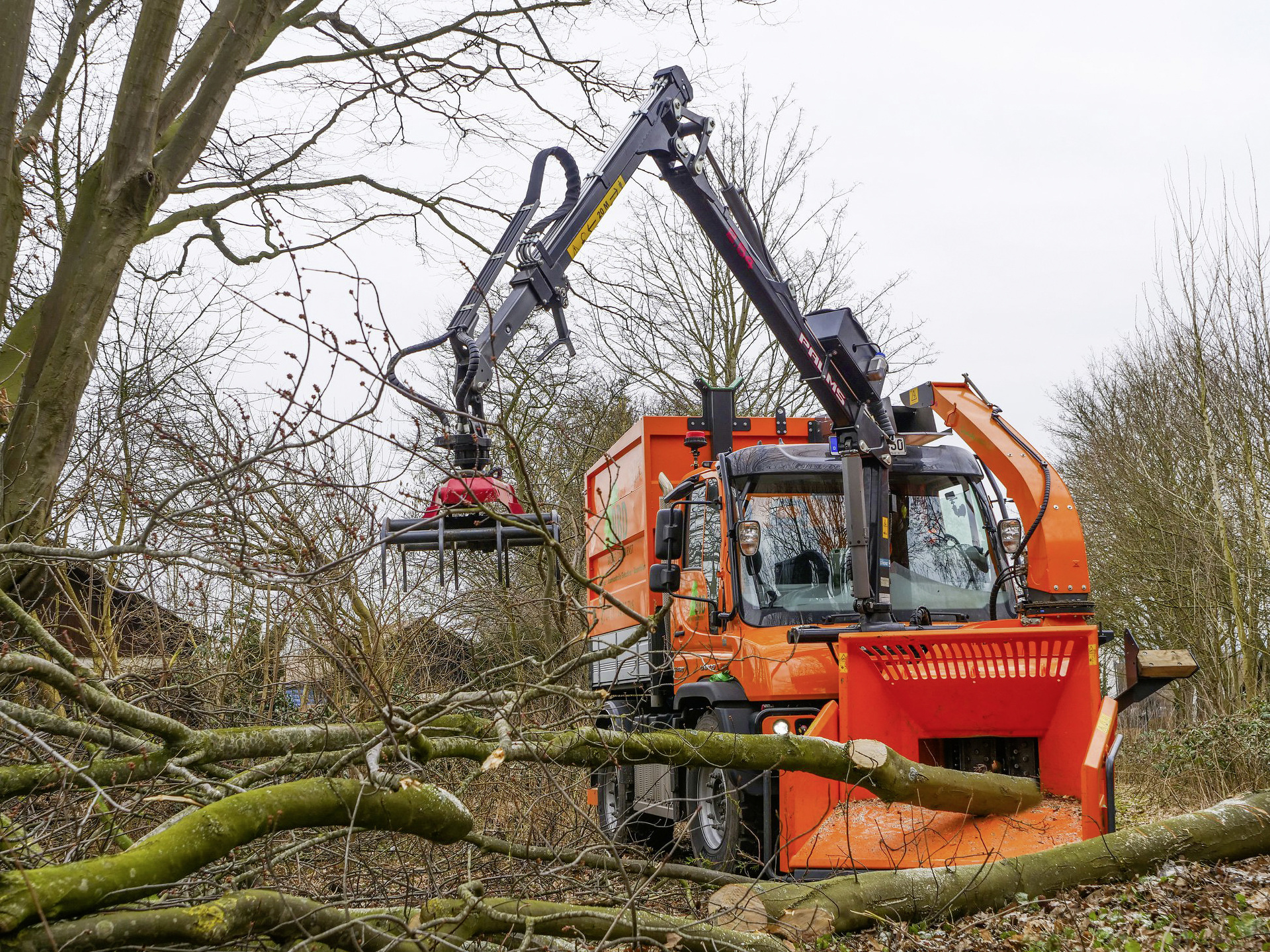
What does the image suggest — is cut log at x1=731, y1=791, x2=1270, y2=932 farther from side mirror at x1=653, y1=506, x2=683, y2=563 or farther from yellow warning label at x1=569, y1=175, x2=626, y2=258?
yellow warning label at x1=569, y1=175, x2=626, y2=258

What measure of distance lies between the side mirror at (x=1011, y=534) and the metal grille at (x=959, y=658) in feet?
3.66

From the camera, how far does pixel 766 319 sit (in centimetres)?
772

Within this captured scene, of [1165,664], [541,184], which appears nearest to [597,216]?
[541,184]

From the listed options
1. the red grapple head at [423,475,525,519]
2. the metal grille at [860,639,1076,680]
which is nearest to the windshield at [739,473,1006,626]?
the metal grille at [860,639,1076,680]

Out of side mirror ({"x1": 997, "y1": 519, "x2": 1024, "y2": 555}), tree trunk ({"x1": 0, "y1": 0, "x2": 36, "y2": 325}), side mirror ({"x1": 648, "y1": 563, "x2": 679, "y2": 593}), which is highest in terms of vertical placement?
tree trunk ({"x1": 0, "y1": 0, "x2": 36, "y2": 325})

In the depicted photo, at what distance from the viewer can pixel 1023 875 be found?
17.4 feet

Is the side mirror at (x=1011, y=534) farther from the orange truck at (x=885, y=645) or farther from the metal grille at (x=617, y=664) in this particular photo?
the metal grille at (x=617, y=664)

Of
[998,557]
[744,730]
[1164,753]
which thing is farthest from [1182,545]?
[744,730]

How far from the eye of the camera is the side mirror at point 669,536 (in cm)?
715

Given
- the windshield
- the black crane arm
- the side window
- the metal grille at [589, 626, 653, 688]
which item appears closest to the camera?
the black crane arm

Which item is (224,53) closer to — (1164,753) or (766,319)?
(766,319)

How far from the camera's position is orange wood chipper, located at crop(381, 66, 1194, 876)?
599 centimetres

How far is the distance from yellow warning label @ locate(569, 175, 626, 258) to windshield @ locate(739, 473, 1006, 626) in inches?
76.4

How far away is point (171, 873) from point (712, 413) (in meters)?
5.92
